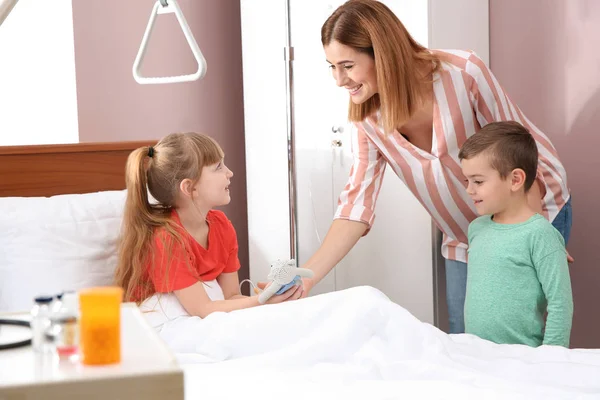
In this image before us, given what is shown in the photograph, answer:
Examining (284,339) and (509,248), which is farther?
(509,248)

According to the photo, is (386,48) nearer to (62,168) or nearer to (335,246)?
(335,246)

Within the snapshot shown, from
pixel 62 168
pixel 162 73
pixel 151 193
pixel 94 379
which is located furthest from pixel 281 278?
pixel 162 73

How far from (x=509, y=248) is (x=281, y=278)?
57 cm

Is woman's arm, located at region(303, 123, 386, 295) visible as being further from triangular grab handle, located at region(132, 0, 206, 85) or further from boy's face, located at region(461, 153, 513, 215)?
triangular grab handle, located at region(132, 0, 206, 85)

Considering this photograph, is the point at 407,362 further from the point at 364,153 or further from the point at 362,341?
the point at 364,153

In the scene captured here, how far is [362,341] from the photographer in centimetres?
155

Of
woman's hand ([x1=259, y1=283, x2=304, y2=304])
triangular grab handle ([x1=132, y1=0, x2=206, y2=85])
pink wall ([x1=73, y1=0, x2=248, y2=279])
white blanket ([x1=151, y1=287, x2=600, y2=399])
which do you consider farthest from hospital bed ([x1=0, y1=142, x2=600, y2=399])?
pink wall ([x1=73, y1=0, x2=248, y2=279])

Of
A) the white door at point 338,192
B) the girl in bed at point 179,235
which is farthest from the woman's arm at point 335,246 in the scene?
the white door at point 338,192

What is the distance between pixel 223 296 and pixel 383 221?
2.40 ft

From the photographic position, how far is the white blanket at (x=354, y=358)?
51.1 inches

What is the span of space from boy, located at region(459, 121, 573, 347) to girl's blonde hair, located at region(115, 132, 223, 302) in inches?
27.0

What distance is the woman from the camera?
1.93m

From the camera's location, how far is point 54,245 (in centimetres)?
194

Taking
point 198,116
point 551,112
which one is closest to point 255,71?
point 198,116
